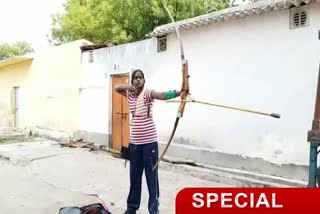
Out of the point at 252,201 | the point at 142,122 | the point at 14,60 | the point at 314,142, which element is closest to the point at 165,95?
the point at 142,122

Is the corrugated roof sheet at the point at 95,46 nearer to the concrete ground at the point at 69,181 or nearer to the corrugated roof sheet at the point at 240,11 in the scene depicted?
the concrete ground at the point at 69,181

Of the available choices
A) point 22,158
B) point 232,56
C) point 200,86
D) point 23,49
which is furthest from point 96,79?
point 23,49

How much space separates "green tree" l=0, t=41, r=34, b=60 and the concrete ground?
1275 inches

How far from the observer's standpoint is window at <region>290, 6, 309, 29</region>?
630 centimetres

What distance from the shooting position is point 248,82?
7270 millimetres

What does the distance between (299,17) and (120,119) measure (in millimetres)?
5513

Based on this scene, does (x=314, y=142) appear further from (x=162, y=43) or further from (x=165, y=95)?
(x=162, y=43)

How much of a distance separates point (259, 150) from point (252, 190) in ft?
18.7

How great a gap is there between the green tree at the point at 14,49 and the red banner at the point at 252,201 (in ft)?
134

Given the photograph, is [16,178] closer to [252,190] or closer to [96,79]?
[96,79]

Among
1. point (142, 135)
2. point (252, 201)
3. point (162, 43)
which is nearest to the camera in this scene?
point (252, 201)

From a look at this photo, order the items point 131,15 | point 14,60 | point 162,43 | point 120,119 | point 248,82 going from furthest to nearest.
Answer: point 14,60
point 131,15
point 120,119
point 162,43
point 248,82

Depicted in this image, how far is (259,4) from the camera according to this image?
22.3 ft

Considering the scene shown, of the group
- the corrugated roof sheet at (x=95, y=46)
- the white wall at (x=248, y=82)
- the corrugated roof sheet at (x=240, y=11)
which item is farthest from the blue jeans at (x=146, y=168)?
the corrugated roof sheet at (x=95, y=46)
